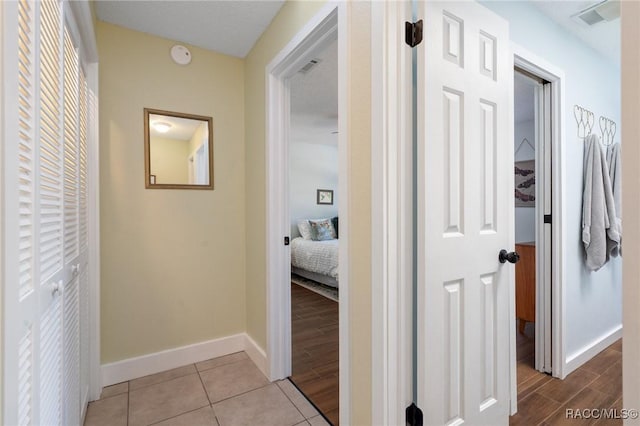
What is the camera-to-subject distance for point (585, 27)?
208cm

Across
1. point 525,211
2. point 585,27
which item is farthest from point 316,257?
point 585,27

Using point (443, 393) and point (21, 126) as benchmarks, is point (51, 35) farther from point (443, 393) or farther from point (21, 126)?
point (443, 393)

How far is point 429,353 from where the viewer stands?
3.97 feet

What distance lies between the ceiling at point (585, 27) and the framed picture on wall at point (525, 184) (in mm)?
1840

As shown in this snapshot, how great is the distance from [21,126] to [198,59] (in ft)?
6.25

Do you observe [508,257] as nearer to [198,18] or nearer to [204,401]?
[204,401]

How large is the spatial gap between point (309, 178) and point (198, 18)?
4059 millimetres

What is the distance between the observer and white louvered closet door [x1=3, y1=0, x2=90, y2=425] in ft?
2.14

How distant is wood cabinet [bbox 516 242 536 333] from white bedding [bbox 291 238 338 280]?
204cm

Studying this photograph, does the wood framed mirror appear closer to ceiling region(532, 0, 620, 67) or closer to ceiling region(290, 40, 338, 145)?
ceiling region(290, 40, 338, 145)

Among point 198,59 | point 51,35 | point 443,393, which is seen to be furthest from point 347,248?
point 198,59

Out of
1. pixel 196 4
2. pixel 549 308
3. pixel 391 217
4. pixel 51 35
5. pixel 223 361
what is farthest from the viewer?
pixel 223 361

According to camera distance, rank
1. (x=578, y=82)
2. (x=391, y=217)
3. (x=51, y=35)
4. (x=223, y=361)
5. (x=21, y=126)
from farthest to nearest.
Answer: (x=223, y=361)
(x=578, y=82)
(x=391, y=217)
(x=51, y=35)
(x=21, y=126)

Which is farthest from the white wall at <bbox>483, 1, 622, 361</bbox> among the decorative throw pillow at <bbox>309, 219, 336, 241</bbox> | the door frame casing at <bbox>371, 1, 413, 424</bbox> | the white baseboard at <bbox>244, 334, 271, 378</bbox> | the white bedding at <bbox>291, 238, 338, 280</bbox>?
the decorative throw pillow at <bbox>309, 219, 336, 241</bbox>
